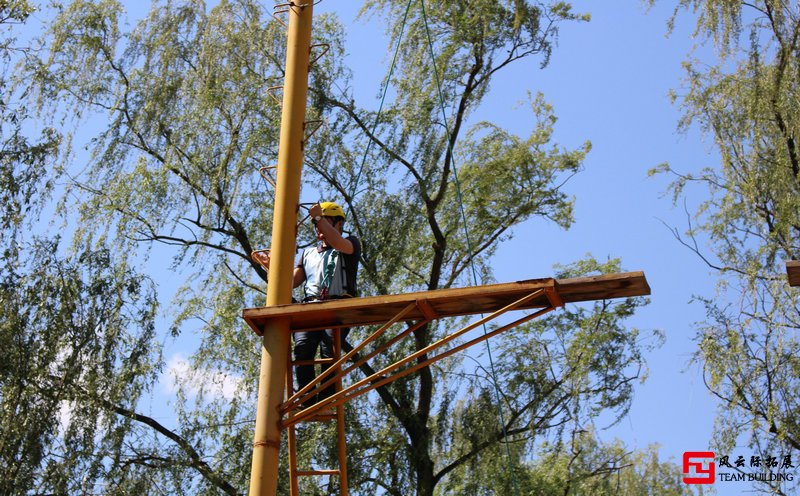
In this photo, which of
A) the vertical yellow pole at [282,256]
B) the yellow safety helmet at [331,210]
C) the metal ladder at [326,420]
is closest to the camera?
the vertical yellow pole at [282,256]

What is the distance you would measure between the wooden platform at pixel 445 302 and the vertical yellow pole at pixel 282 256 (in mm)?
139

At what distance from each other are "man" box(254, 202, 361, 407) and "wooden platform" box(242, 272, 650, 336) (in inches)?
23.9

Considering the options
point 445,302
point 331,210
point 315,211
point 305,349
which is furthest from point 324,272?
point 445,302

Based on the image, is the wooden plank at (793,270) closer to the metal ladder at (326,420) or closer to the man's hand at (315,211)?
the metal ladder at (326,420)

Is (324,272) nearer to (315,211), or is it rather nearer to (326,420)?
(315,211)

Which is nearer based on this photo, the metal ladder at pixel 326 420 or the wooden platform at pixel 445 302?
the wooden platform at pixel 445 302

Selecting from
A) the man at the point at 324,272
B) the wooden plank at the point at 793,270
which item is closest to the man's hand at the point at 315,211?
the man at the point at 324,272

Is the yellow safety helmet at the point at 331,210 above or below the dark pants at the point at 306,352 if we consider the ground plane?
above

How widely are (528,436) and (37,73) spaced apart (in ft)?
22.0

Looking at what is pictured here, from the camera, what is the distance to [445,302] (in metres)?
5.74

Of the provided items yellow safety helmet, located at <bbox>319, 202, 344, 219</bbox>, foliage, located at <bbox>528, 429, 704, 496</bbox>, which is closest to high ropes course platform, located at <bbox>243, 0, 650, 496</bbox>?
yellow safety helmet, located at <bbox>319, 202, 344, 219</bbox>

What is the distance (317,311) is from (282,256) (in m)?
0.63

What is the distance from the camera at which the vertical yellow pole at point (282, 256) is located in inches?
228

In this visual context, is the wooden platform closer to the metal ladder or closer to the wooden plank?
the metal ladder
